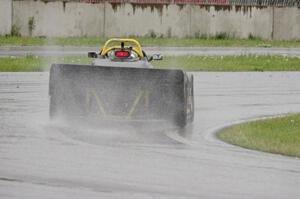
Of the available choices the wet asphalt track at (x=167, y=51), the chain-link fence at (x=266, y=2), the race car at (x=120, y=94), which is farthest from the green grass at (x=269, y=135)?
the chain-link fence at (x=266, y=2)

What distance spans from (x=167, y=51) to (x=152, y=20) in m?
Result: 5.10

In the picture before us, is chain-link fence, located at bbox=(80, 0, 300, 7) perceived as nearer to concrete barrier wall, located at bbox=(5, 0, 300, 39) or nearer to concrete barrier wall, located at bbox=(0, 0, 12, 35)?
concrete barrier wall, located at bbox=(5, 0, 300, 39)

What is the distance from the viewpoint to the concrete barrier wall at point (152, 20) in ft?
136

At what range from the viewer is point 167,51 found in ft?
128

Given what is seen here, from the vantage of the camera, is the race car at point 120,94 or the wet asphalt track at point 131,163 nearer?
the wet asphalt track at point 131,163

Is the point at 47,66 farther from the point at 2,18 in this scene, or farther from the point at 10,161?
the point at 10,161

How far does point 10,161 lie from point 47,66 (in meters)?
18.5

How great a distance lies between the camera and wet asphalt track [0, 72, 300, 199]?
413 inches

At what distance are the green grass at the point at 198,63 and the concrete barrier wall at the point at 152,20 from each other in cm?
761

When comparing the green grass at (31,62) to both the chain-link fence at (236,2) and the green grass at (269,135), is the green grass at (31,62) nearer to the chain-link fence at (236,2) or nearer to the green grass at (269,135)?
the chain-link fence at (236,2)

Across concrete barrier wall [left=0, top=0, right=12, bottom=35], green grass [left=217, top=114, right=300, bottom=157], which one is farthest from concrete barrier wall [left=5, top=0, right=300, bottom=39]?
green grass [left=217, top=114, right=300, bottom=157]

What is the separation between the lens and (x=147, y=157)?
12.9 m

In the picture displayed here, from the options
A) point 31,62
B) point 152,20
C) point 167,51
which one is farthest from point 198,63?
point 152,20

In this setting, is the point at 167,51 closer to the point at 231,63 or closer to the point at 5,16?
the point at 231,63
